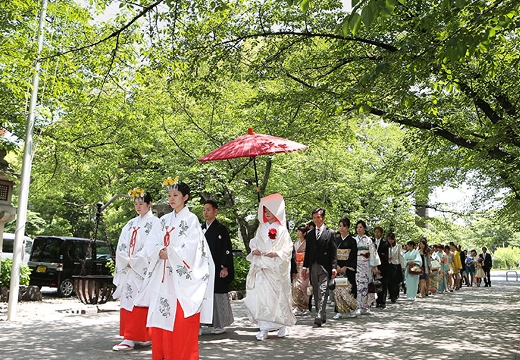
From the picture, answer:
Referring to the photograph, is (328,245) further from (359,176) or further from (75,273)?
(359,176)

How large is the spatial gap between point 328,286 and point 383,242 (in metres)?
4.74

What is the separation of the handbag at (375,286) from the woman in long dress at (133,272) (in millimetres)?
5895

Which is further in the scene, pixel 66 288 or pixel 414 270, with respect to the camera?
pixel 66 288

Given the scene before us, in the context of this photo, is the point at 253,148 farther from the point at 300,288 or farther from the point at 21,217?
the point at 21,217

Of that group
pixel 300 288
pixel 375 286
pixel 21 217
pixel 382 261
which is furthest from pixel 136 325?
pixel 382 261

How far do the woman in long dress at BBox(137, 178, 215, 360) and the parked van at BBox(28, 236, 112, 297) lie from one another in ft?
36.6

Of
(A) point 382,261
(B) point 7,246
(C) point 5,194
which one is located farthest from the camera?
(B) point 7,246

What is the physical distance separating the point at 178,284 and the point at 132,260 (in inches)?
59.8

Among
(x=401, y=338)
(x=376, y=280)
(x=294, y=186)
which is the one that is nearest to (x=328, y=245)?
(x=401, y=338)

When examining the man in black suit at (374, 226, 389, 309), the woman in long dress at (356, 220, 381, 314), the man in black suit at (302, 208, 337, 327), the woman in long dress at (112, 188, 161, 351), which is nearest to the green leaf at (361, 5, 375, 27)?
the woman in long dress at (112, 188, 161, 351)

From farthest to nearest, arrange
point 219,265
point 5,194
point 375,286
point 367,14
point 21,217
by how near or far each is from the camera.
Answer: point 375,286, point 5,194, point 21,217, point 219,265, point 367,14

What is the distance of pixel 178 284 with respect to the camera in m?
5.61

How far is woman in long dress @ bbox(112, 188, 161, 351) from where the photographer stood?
6.80 m

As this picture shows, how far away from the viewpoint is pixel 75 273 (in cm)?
1661
